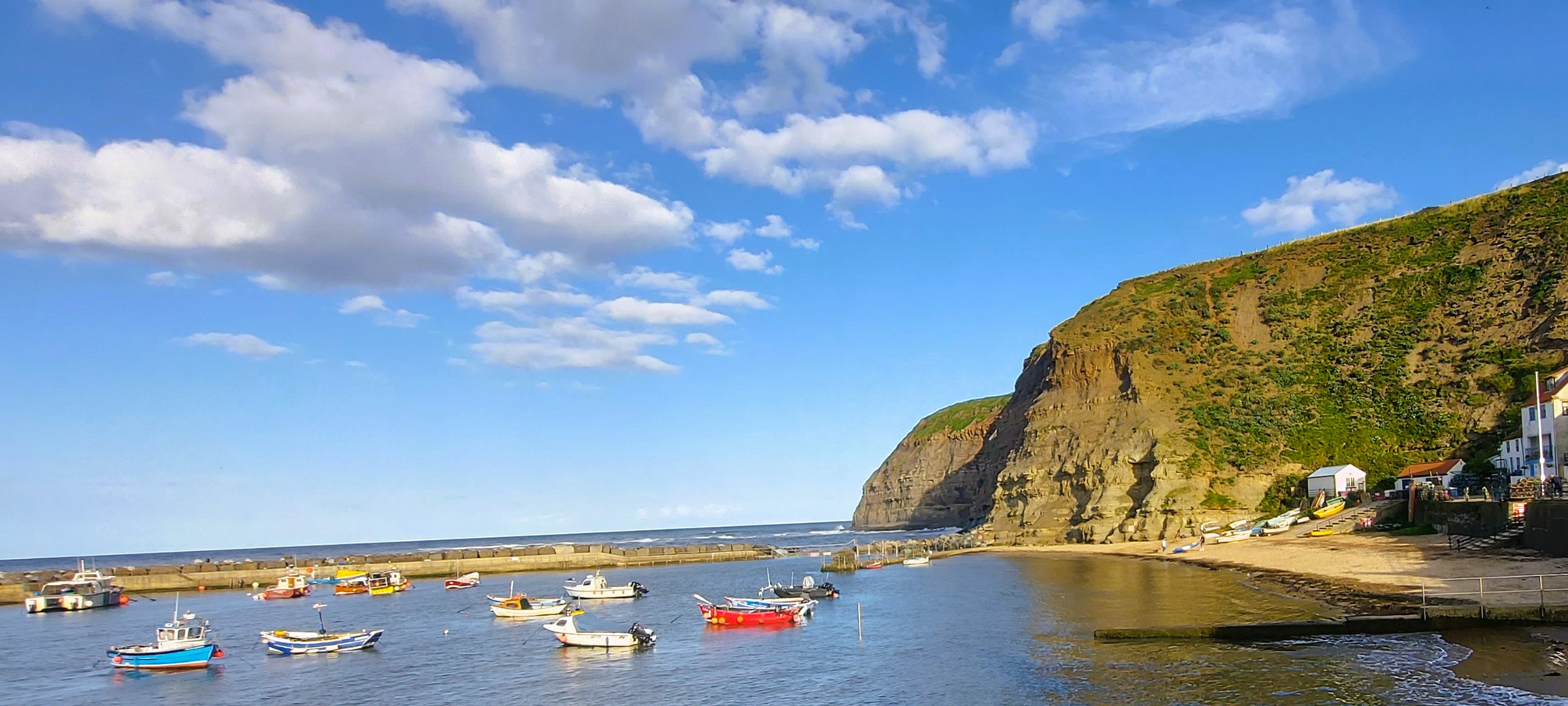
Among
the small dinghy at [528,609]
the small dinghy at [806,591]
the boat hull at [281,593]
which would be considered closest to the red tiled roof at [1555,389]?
the small dinghy at [806,591]

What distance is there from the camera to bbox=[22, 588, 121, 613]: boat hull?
75812 millimetres

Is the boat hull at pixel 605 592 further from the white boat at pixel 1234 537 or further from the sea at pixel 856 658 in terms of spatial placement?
the white boat at pixel 1234 537

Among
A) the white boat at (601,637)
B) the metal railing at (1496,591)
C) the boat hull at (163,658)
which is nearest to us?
the metal railing at (1496,591)

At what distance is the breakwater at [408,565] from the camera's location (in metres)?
92.2

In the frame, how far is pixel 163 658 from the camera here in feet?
142

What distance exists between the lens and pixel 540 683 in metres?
35.9

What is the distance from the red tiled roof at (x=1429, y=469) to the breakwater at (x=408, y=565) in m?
65.3

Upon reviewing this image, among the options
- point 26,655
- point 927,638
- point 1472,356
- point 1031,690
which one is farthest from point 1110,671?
point 1472,356

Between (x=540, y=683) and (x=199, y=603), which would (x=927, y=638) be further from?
(x=199, y=603)

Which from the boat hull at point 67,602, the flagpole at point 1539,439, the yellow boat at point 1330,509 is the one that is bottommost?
the boat hull at point 67,602

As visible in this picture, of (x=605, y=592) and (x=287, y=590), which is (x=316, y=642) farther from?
(x=287, y=590)

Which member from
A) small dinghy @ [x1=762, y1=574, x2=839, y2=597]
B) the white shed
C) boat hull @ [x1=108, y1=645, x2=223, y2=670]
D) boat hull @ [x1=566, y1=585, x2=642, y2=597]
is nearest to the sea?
boat hull @ [x1=108, y1=645, x2=223, y2=670]

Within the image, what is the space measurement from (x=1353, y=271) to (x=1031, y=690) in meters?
94.5

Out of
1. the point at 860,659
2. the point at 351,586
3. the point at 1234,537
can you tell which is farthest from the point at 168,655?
the point at 1234,537
